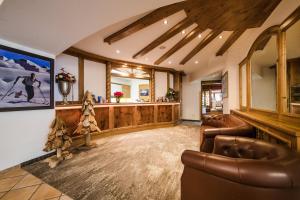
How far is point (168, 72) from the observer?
6938mm

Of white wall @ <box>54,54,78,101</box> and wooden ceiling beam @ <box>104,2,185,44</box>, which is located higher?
wooden ceiling beam @ <box>104,2,185,44</box>

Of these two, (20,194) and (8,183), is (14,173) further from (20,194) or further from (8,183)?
(20,194)

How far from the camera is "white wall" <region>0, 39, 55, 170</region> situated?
2.28 meters

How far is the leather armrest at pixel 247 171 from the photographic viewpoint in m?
0.87

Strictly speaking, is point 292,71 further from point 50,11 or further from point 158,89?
point 158,89

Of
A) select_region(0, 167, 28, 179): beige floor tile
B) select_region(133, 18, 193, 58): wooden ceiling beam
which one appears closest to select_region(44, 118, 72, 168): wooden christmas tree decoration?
select_region(0, 167, 28, 179): beige floor tile

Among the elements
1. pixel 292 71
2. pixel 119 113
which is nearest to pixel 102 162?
pixel 119 113

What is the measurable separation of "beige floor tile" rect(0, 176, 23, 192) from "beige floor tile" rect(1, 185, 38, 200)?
15cm

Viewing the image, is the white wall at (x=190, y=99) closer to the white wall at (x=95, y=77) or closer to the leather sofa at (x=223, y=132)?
the white wall at (x=95, y=77)

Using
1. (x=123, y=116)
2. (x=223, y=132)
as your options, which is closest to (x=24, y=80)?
(x=123, y=116)

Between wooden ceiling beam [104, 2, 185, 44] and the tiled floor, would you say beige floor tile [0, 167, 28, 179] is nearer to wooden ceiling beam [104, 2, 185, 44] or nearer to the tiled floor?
the tiled floor

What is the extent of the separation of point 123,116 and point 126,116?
120 millimetres

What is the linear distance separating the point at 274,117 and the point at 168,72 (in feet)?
16.9

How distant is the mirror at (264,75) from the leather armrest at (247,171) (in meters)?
1.67
